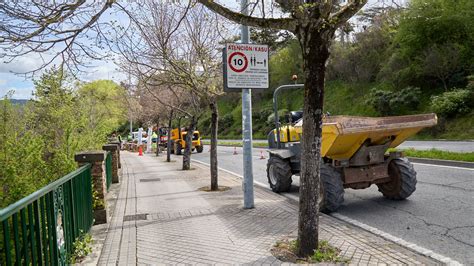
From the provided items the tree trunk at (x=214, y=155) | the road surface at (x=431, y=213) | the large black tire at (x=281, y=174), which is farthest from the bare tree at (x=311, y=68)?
the tree trunk at (x=214, y=155)

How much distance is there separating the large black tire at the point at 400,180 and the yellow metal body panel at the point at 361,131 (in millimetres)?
525

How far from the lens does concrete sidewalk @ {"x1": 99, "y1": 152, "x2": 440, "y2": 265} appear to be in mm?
5043

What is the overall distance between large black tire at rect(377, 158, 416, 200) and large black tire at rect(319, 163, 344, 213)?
1.39m

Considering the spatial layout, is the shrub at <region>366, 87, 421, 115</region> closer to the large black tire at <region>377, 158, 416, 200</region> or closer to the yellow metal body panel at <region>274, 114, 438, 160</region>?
the large black tire at <region>377, 158, 416, 200</region>

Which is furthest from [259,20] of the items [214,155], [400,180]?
[214,155]

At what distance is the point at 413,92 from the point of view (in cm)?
2873

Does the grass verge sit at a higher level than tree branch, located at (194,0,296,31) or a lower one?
lower

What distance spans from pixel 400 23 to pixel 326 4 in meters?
30.0

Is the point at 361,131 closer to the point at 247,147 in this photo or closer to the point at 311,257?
the point at 247,147

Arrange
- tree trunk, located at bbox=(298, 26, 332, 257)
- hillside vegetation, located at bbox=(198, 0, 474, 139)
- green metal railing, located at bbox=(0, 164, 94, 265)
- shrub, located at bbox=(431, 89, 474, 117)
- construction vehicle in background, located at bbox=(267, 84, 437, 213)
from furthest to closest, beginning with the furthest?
1. hillside vegetation, located at bbox=(198, 0, 474, 139)
2. shrub, located at bbox=(431, 89, 474, 117)
3. construction vehicle in background, located at bbox=(267, 84, 437, 213)
4. tree trunk, located at bbox=(298, 26, 332, 257)
5. green metal railing, located at bbox=(0, 164, 94, 265)

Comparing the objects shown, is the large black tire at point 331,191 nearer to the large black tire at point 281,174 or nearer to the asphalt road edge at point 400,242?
the asphalt road edge at point 400,242

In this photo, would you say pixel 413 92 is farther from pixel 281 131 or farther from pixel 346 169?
pixel 346 169

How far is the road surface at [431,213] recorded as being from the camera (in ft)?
18.0

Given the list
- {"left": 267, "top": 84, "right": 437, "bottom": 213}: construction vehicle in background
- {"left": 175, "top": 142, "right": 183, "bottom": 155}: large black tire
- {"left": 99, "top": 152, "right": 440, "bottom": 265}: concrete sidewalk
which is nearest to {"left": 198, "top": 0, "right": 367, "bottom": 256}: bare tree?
{"left": 99, "top": 152, "right": 440, "bottom": 265}: concrete sidewalk
